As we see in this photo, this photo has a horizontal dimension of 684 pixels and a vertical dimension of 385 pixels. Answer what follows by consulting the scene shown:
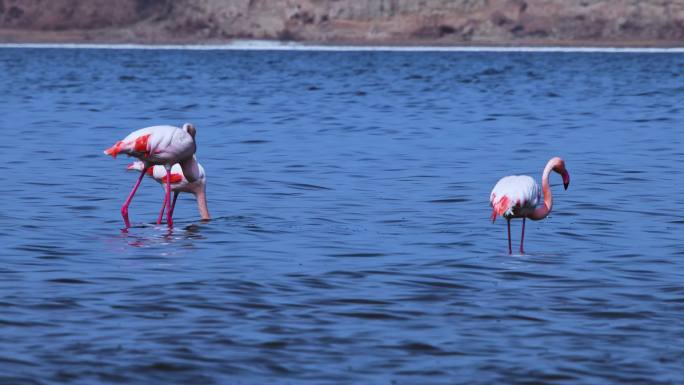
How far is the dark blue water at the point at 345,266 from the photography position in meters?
8.15

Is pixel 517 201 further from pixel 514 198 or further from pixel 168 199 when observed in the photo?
pixel 168 199

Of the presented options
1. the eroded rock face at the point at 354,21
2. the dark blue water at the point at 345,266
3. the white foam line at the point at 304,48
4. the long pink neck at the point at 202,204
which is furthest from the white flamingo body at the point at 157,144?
the eroded rock face at the point at 354,21

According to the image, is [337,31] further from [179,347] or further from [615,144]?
[179,347]

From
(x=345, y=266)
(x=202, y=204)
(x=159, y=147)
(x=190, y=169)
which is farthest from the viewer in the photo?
(x=202, y=204)

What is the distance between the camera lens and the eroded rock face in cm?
13012

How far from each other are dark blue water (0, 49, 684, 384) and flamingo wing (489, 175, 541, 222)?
0.38 meters

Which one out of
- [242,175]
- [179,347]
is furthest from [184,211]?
[179,347]

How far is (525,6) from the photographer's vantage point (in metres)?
131

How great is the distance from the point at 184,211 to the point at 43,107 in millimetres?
22490

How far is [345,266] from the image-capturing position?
1150 cm

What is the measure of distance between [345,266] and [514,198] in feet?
6.00

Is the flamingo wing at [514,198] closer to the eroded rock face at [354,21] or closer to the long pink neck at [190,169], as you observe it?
the long pink neck at [190,169]

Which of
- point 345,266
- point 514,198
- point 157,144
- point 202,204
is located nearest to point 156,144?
point 157,144

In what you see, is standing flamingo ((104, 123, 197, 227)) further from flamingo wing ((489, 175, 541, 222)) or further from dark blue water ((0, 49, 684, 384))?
flamingo wing ((489, 175, 541, 222))
